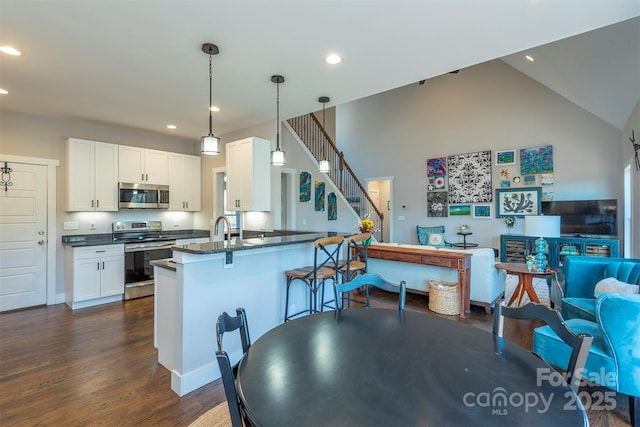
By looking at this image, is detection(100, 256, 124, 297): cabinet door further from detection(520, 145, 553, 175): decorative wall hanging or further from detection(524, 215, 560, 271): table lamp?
detection(520, 145, 553, 175): decorative wall hanging

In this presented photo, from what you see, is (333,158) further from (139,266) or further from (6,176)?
(6,176)

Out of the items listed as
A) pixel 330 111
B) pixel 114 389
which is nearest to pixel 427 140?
pixel 330 111

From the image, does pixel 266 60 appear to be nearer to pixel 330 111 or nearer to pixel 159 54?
pixel 159 54

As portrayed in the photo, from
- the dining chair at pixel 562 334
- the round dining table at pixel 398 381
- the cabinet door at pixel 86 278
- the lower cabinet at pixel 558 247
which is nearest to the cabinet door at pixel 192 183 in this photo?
the cabinet door at pixel 86 278

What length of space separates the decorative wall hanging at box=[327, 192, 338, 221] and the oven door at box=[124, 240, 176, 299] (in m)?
2.94

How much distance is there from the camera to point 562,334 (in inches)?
47.4

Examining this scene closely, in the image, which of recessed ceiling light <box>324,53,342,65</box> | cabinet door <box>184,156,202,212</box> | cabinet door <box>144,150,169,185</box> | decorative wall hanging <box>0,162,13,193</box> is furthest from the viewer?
cabinet door <box>184,156,202,212</box>

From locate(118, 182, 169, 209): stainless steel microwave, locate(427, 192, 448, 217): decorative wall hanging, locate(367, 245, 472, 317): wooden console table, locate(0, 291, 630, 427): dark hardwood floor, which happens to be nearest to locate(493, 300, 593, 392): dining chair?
locate(0, 291, 630, 427): dark hardwood floor

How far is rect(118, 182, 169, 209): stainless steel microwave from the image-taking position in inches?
194

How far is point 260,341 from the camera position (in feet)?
4.41

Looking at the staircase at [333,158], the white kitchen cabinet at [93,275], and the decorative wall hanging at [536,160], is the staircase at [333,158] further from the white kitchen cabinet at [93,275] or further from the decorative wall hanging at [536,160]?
the white kitchen cabinet at [93,275]

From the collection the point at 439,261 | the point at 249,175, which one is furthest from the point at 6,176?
the point at 439,261

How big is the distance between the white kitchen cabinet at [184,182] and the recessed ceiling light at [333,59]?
3.88 metres

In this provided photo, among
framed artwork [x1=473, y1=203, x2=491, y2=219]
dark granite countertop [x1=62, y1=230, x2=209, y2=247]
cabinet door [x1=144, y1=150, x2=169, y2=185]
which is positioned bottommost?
dark granite countertop [x1=62, y1=230, x2=209, y2=247]
